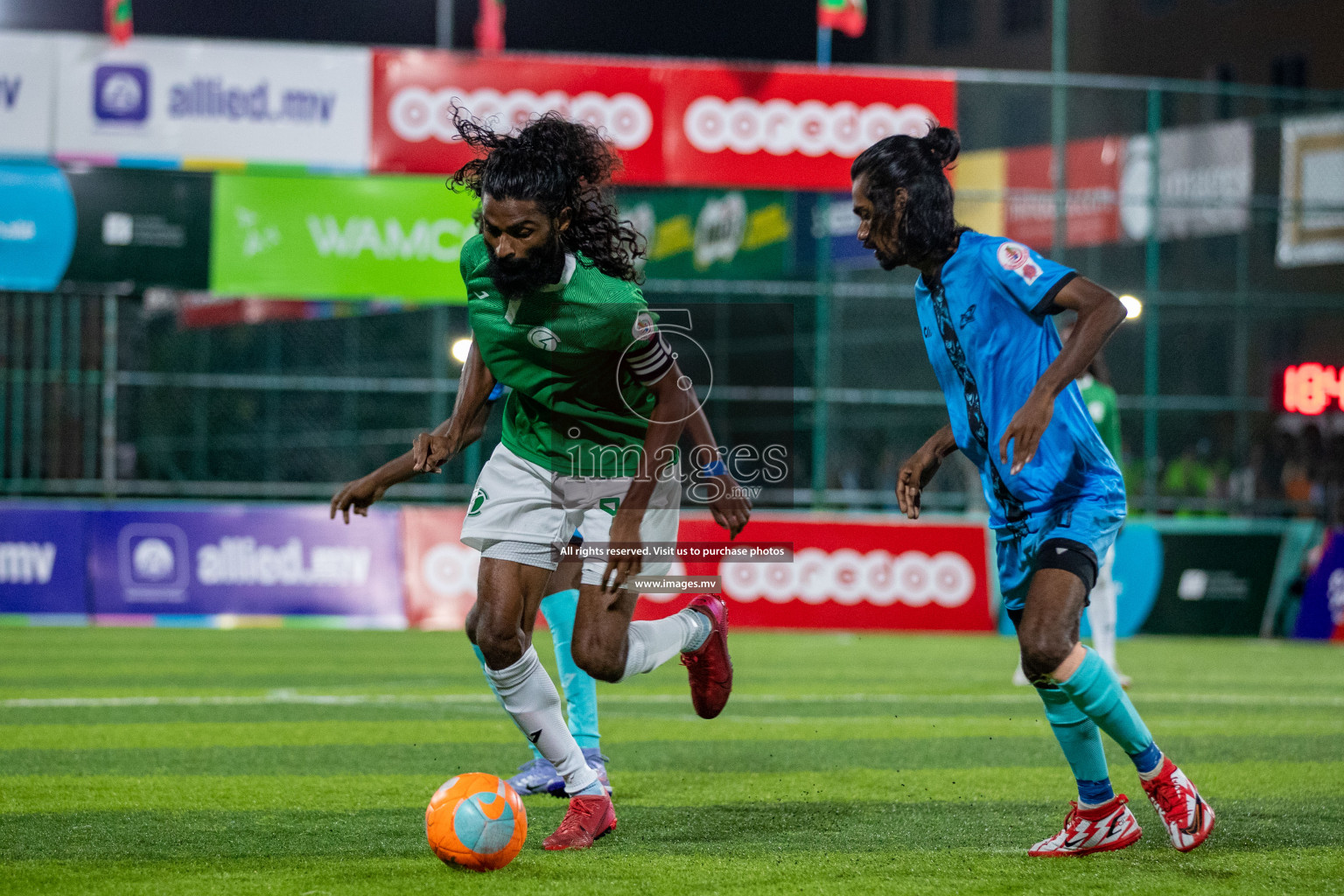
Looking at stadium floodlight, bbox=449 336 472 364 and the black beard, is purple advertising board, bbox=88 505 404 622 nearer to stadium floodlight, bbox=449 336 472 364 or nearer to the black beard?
stadium floodlight, bbox=449 336 472 364

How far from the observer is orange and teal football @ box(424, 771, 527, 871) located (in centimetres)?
434

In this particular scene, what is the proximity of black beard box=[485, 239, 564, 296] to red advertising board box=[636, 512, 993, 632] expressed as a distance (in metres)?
11.1

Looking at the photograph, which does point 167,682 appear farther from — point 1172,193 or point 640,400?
point 1172,193

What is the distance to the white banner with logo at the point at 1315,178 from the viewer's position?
21.0 m

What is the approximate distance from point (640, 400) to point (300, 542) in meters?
11.4

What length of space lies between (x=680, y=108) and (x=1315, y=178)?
9968 mm

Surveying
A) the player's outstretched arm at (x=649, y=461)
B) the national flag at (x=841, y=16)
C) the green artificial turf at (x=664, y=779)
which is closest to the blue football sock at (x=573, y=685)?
the green artificial turf at (x=664, y=779)

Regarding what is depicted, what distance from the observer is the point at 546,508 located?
15.9 ft

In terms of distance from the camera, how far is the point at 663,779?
6340 mm

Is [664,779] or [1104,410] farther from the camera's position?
[1104,410]

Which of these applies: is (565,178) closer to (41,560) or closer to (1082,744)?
(1082,744)

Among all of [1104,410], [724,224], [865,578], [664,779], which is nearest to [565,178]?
[664,779]

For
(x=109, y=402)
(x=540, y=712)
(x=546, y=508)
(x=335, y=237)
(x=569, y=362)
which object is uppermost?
(x=335, y=237)

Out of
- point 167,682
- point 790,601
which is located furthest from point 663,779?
point 790,601
